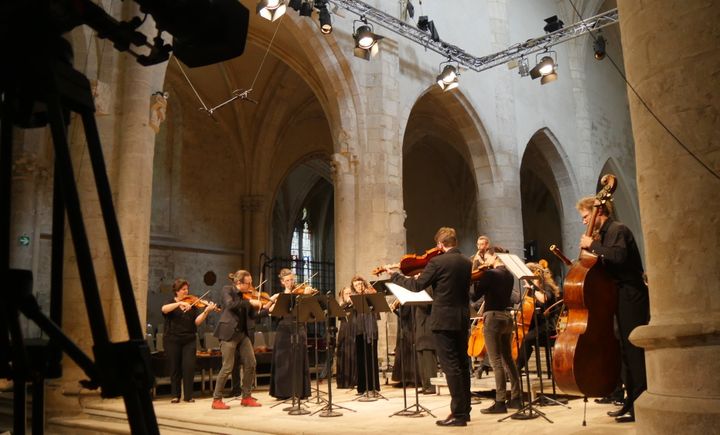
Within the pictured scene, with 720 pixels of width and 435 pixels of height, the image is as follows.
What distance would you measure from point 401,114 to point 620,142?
1098 centimetres

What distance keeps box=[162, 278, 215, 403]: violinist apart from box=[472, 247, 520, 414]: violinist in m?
4.00

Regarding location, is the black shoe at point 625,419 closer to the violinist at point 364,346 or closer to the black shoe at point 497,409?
the black shoe at point 497,409

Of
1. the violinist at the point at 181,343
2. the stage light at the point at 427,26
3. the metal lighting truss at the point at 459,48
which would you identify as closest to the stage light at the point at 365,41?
the metal lighting truss at the point at 459,48

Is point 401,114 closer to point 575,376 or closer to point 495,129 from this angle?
point 495,129

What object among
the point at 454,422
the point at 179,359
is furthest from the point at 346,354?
the point at 454,422

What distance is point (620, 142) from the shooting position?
69.7 feet

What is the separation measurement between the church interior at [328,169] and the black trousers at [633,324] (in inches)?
24.7

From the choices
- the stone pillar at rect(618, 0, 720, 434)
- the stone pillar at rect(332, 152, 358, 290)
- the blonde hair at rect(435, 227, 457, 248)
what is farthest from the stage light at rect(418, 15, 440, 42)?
the stone pillar at rect(618, 0, 720, 434)

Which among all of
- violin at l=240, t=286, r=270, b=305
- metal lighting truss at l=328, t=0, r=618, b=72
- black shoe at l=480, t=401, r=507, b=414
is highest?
metal lighting truss at l=328, t=0, r=618, b=72

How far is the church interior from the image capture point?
1.50 meters

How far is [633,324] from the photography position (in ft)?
14.9

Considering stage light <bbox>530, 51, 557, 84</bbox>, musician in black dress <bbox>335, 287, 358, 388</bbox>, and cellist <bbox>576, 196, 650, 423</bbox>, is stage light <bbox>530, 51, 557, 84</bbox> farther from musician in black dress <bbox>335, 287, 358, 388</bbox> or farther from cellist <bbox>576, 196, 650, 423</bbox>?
cellist <bbox>576, 196, 650, 423</bbox>

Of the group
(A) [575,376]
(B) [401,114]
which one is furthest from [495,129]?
(A) [575,376]

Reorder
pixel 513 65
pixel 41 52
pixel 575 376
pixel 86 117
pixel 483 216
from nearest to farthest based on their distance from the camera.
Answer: pixel 41 52
pixel 86 117
pixel 575 376
pixel 513 65
pixel 483 216
